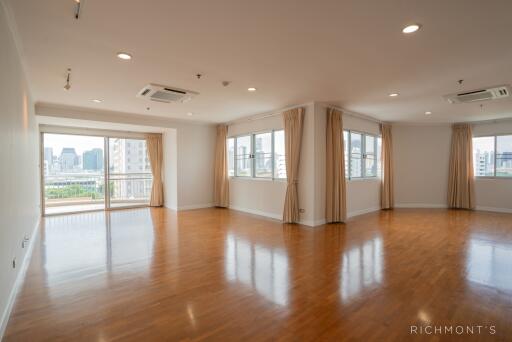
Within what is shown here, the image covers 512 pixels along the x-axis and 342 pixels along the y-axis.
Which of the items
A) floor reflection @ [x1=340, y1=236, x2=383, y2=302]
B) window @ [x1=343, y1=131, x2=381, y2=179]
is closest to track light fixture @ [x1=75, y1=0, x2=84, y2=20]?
floor reflection @ [x1=340, y1=236, x2=383, y2=302]

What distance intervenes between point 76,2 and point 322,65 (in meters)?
2.60

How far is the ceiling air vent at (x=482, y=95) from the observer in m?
4.15

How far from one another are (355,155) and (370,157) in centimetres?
82

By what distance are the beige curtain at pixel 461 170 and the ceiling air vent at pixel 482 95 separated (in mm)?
3538

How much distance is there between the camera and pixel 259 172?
6930mm

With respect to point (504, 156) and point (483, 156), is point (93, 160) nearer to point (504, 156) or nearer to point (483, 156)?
point (483, 156)

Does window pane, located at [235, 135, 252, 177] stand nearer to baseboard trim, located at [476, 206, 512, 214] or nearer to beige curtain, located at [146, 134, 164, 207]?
beige curtain, located at [146, 134, 164, 207]

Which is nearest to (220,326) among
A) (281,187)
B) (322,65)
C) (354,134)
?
(322,65)

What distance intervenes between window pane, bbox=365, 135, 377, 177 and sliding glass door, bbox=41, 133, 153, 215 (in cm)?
649

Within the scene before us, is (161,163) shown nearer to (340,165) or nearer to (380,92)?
(340,165)

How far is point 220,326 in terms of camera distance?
6.77 ft

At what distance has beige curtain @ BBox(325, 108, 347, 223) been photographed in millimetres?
5609

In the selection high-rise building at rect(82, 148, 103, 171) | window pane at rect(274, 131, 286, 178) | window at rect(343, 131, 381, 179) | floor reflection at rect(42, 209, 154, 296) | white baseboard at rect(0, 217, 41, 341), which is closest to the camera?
white baseboard at rect(0, 217, 41, 341)

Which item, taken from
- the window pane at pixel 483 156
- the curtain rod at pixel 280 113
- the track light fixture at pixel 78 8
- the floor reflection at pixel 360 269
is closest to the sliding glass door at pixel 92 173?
the curtain rod at pixel 280 113
